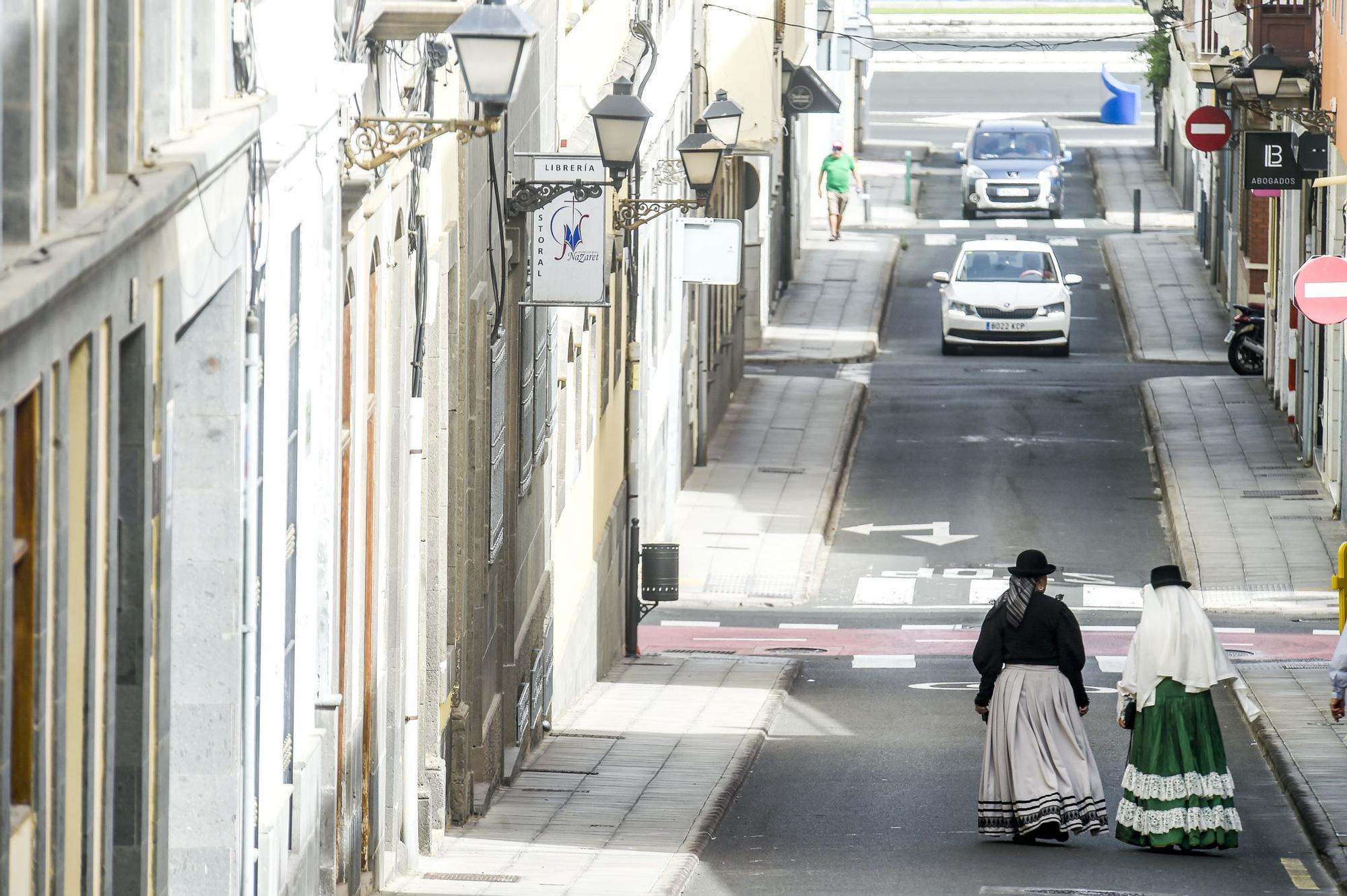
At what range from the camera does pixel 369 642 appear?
11078mm

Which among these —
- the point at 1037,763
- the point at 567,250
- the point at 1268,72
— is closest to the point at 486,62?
the point at 1037,763

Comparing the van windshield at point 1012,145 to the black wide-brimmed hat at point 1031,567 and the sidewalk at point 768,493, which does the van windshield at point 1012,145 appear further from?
the black wide-brimmed hat at point 1031,567

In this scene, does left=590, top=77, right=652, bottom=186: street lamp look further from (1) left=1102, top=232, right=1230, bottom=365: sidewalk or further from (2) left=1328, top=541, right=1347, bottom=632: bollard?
(1) left=1102, top=232, right=1230, bottom=365: sidewalk

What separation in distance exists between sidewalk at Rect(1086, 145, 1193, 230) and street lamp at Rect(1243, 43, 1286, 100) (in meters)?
27.0

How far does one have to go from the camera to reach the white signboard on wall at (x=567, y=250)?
16.1 m

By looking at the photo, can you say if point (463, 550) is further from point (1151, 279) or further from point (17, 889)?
point (1151, 279)

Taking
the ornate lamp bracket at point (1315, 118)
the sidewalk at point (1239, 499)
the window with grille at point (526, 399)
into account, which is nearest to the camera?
the window with grille at point (526, 399)

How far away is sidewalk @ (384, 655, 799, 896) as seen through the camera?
12.3m

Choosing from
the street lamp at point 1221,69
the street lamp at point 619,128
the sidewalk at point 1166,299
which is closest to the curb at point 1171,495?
the sidewalk at point 1166,299

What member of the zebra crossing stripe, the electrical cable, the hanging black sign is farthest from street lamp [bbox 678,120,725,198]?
the electrical cable

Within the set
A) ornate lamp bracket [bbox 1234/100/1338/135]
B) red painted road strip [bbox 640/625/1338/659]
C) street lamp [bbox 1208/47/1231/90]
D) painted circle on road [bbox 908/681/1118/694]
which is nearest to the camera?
painted circle on road [bbox 908/681/1118/694]

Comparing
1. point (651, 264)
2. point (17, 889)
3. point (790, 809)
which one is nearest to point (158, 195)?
point (17, 889)

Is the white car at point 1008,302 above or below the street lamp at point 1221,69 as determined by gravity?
below

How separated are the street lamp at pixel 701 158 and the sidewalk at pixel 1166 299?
22175 mm
